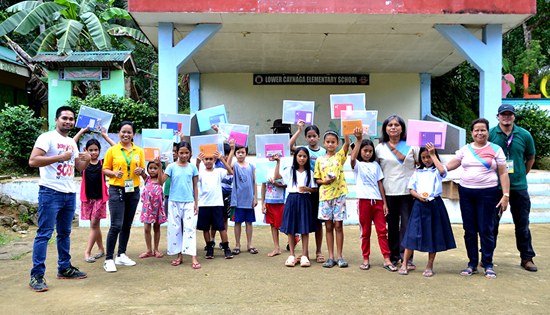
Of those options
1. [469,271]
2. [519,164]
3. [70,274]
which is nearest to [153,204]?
[70,274]

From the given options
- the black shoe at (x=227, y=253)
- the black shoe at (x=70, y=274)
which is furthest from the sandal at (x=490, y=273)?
the black shoe at (x=70, y=274)

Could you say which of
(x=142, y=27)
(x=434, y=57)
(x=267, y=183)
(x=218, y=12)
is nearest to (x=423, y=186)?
(x=267, y=183)

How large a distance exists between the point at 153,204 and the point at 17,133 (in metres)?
5.50

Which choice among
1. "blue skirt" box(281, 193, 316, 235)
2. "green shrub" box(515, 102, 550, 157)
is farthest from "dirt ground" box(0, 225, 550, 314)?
"green shrub" box(515, 102, 550, 157)

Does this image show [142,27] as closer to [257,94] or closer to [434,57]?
[257,94]

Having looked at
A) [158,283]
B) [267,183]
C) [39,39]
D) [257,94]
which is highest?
[39,39]

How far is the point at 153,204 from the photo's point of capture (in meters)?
5.17

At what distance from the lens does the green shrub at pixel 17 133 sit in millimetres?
9031

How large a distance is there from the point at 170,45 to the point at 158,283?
4.64m

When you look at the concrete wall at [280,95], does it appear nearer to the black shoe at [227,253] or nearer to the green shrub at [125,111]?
the green shrub at [125,111]

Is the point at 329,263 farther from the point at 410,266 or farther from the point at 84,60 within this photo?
the point at 84,60

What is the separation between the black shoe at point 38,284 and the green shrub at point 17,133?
6005 mm

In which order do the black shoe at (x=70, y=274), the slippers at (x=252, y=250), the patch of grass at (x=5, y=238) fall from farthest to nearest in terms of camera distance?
the patch of grass at (x=5, y=238) < the slippers at (x=252, y=250) < the black shoe at (x=70, y=274)

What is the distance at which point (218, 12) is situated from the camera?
7.16 metres
